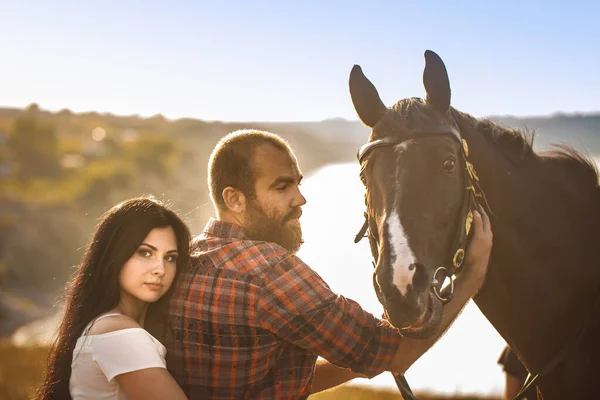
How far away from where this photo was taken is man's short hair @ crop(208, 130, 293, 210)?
288 cm

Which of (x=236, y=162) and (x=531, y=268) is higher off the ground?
(x=236, y=162)

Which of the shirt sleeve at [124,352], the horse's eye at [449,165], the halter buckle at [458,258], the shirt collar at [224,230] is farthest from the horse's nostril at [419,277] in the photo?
the shirt sleeve at [124,352]

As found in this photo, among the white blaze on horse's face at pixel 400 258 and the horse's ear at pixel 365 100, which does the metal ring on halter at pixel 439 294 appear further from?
the horse's ear at pixel 365 100

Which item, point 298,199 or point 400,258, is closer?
point 400,258

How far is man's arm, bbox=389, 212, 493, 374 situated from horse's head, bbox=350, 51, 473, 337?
108 millimetres

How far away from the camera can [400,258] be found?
2.45 meters

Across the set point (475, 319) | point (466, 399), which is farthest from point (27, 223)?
point (466, 399)

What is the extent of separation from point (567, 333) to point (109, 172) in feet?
174

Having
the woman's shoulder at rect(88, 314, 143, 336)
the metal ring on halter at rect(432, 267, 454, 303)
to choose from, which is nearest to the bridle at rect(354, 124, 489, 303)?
the metal ring on halter at rect(432, 267, 454, 303)

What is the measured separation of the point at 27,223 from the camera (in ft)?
125

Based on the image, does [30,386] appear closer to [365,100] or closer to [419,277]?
[365,100]

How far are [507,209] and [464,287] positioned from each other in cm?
56

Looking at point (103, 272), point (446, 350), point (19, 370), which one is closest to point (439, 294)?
point (103, 272)

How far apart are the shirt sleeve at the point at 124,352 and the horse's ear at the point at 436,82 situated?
188 cm
